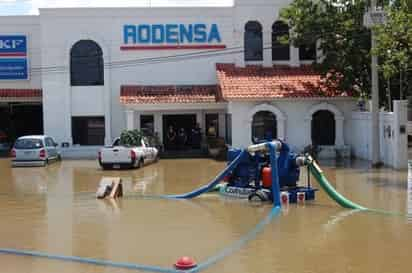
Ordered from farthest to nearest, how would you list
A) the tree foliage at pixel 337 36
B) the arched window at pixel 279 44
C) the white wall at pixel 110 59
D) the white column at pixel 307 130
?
1. the white wall at pixel 110 59
2. the arched window at pixel 279 44
3. the white column at pixel 307 130
4. the tree foliage at pixel 337 36

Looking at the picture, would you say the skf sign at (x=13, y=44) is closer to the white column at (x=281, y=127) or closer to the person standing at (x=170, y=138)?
the person standing at (x=170, y=138)

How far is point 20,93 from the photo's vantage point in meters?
35.6

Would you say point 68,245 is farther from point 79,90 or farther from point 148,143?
point 79,90

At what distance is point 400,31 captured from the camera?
2131 cm

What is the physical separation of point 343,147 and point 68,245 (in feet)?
69.5

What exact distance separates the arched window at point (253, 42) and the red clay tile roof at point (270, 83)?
2.35ft

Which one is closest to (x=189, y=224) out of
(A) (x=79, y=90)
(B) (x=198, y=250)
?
(B) (x=198, y=250)

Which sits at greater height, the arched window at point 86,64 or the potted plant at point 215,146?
the arched window at point 86,64

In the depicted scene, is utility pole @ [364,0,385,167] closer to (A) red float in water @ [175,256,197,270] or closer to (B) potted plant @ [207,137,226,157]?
(B) potted plant @ [207,137,226,157]

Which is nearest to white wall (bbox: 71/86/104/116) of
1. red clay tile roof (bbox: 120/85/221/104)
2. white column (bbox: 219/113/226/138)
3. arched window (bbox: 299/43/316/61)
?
red clay tile roof (bbox: 120/85/221/104)

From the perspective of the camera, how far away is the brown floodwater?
9.84 m

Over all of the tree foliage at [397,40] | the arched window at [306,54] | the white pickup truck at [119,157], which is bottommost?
the white pickup truck at [119,157]

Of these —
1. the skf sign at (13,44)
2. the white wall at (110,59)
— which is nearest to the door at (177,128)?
the white wall at (110,59)

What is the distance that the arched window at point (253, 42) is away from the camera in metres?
34.2
